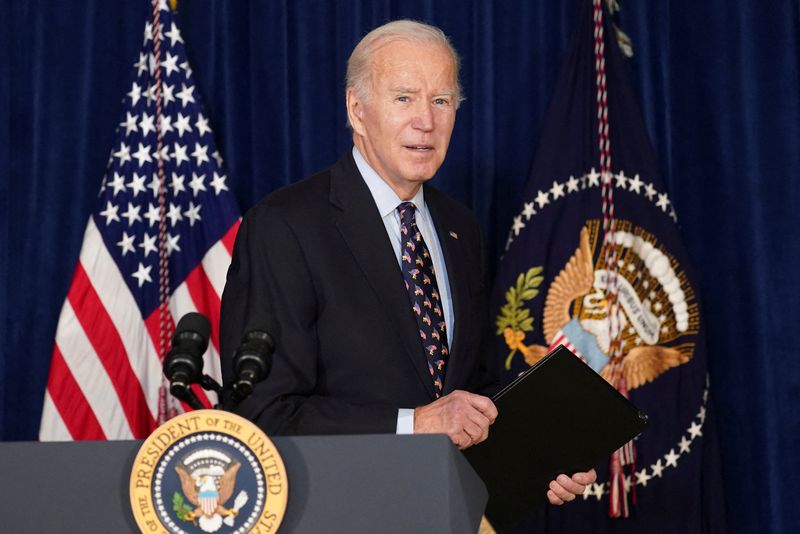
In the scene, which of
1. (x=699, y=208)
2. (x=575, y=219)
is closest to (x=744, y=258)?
(x=699, y=208)

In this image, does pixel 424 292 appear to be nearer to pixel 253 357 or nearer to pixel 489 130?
pixel 253 357

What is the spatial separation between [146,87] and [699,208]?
84.3 inches

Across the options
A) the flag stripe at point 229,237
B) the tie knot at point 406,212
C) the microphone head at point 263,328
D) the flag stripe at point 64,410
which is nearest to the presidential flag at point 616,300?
the flag stripe at point 229,237

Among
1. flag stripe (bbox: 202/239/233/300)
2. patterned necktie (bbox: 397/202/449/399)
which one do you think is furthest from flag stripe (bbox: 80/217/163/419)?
patterned necktie (bbox: 397/202/449/399)

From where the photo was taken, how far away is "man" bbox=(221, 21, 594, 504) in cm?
240

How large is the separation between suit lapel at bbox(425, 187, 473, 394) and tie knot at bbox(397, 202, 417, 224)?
4.8 inches

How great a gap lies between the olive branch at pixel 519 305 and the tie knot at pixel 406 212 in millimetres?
1230

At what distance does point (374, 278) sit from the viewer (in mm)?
2582

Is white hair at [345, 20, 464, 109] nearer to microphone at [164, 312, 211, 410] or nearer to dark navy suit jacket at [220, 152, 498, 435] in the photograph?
dark navy suit jacket at [220, 152, 498, 435]

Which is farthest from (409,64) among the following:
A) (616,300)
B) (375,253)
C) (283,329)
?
(616,300)

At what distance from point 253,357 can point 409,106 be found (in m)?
1.20

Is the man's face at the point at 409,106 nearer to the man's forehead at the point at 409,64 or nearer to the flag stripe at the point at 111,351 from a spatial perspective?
the man's forehead at the point at 409,64

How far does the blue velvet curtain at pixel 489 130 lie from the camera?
414 cm

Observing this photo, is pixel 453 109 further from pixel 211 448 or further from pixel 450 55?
pixel 211 448
